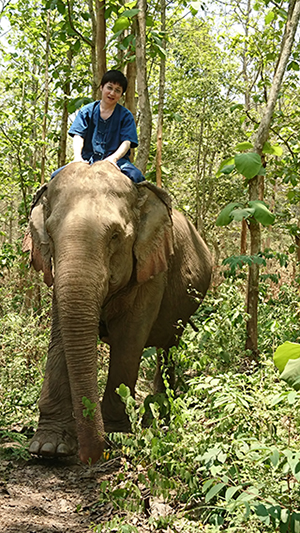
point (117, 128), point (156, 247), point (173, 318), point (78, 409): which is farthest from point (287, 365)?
point (173, 318)

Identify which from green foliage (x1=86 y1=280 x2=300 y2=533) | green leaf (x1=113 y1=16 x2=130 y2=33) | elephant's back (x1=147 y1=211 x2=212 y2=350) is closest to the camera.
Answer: green foliage (x1=86 y1=280 x2=300 y2=533)

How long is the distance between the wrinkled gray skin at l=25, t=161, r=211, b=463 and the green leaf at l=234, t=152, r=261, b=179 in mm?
768

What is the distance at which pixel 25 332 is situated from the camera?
6.68 m

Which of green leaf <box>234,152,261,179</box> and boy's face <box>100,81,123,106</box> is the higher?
boy's face <box>100,81,123,106</box>

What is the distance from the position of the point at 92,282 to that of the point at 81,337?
1.20ft

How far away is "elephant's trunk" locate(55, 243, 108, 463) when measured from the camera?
3.91 meters

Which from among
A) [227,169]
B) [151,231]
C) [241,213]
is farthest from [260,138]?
[151,231]

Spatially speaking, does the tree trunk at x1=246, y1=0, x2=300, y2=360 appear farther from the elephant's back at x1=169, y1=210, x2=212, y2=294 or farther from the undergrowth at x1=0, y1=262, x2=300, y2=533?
the elephant's back at x1=169, y1=210, x2=212, y2=294

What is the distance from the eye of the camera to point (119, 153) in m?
5.02

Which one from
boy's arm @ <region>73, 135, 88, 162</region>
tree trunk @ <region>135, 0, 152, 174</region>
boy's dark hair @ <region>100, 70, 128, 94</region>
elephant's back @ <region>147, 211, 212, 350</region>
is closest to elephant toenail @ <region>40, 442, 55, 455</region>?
elephant's back @ <region>147, 211, 212, 350</region>

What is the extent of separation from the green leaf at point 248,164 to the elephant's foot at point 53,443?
260 centimetres

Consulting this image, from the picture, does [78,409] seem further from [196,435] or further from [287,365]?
[287,365]

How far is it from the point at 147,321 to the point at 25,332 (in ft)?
6.22

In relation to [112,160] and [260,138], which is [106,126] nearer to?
[112,160]
